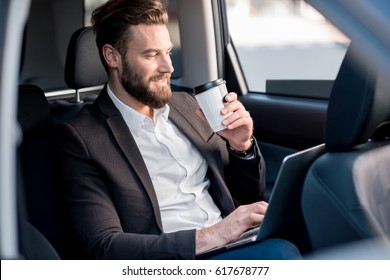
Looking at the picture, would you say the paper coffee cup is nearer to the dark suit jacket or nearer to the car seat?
the dark suit jacket

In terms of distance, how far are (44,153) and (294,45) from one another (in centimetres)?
153

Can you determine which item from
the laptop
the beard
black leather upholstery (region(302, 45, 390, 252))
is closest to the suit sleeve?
the beard

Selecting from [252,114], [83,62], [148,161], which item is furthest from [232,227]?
[252,114]

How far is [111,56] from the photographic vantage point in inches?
80.4

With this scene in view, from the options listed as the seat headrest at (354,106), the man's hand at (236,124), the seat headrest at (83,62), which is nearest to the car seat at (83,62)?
the seat headrest at (83,62)

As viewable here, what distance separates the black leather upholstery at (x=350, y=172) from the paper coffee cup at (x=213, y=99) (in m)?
0.46

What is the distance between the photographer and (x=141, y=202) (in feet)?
5.88

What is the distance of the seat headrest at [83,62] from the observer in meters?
2.18

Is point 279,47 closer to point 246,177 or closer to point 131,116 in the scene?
point 246,177

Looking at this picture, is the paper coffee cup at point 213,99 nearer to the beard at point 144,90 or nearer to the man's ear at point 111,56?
the beard at point 144,90

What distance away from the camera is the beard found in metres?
1.95

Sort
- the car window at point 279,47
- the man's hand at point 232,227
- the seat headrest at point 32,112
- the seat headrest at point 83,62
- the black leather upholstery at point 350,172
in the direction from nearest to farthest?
the black leather upholstery at point 350,172
the man's hand at point 232,227
the seat headrest at point 32,112
the seat headrest at point 83,62
the car window at point 279,47

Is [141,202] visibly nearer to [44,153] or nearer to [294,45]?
[44,153]

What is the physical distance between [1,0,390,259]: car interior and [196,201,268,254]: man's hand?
0.61 ft
